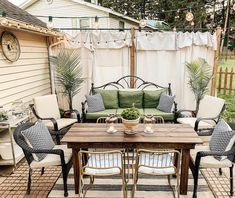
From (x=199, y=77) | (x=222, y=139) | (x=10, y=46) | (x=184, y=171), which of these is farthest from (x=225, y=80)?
(x=10, y=46)

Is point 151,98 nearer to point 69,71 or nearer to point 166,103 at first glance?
point 166,103

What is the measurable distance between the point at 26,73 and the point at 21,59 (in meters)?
0.31

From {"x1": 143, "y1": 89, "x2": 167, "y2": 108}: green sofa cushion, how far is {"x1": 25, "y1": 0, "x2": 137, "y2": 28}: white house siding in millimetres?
5913

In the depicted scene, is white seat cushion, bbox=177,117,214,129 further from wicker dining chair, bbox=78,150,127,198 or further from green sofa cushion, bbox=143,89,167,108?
wicker dining chair, bbox=78,150,127,198

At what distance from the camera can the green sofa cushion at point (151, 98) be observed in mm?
4945

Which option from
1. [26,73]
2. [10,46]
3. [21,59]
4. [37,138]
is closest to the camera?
[37,138]

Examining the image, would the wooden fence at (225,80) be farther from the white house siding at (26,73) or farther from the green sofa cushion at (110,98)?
the white house siding at (26,73)

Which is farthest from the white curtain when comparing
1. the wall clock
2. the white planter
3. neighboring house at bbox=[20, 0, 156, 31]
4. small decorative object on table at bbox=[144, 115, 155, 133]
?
neighboring house at bbox=[20, 0, 156, 31]

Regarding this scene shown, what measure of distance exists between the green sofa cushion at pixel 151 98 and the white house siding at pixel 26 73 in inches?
95.0

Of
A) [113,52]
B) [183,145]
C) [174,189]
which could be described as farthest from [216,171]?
[113,52]

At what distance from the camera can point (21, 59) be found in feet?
14.5

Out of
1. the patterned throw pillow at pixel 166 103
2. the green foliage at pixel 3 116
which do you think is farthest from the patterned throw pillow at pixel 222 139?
the green foliage at pixel 3 116

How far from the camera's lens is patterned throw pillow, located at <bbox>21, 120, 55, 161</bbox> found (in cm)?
270

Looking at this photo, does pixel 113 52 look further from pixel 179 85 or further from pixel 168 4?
pixel 168 4
